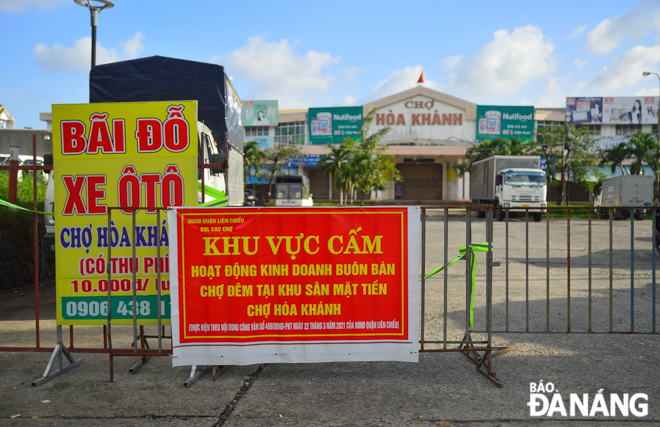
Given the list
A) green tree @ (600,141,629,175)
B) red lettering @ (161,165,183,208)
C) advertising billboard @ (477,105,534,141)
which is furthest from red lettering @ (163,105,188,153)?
advertising billboard @ (477,105,534,141)

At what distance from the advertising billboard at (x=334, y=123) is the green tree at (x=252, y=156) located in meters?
6.91

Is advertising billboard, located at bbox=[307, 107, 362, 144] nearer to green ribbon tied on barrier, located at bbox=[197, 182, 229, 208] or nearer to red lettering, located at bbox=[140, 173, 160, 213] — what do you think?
green ribbon tied on barrier, located at bbox=[197, 182, 229, 208]

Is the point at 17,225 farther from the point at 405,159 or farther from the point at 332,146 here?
the point at 405,159

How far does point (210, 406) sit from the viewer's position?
11.9 feet

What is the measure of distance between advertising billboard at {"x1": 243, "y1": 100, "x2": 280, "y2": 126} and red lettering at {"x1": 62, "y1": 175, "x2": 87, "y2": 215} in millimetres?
55372

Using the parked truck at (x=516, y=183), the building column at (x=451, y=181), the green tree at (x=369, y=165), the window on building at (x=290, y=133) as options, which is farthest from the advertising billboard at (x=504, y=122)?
the parked truck at (x=516, y=183)

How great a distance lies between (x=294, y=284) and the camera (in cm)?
406

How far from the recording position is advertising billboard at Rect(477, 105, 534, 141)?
164 ft

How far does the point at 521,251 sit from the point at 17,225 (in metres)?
11.6

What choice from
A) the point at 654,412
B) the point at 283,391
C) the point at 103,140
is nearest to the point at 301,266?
the point at 283,391

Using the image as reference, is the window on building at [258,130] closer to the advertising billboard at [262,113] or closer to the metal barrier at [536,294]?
the advertising billboard at [262,113]

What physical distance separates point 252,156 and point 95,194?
4194 centimetres

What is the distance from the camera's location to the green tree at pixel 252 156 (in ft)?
148

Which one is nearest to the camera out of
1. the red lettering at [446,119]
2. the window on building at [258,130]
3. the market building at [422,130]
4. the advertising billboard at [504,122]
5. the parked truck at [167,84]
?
the parked truck at [167,84]
